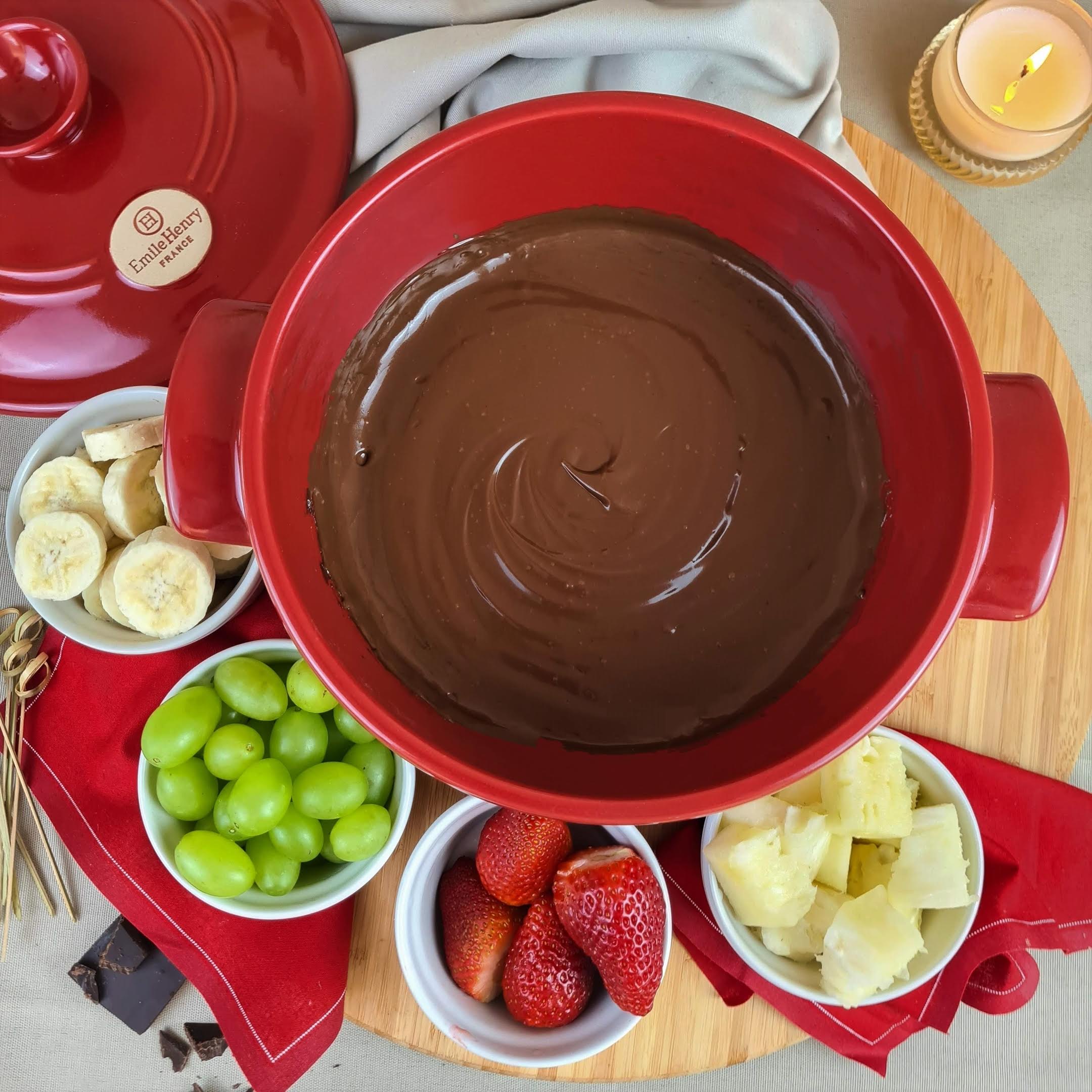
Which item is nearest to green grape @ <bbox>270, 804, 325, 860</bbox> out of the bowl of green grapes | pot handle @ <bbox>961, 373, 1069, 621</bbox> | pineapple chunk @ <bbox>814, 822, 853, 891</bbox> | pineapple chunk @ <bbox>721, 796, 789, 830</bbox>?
the bowl of green grapes

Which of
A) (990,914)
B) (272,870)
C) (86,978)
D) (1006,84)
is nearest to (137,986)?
(86,978)

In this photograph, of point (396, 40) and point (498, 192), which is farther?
point (396, 40)

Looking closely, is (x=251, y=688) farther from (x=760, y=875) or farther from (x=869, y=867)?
(x=869, y=867)

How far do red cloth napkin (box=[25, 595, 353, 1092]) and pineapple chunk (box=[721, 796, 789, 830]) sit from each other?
1.46 ft

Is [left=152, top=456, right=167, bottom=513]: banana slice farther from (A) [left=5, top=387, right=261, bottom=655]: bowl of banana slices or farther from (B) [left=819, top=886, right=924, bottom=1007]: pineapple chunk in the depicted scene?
(B) [left=819, top=886, right=924, bottom=1007]: pineapple chunk

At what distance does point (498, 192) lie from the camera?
31.4 inches

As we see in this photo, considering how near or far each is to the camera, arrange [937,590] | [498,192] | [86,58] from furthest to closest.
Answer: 1. [86,58]
2. [498,192]
3. [937,590]

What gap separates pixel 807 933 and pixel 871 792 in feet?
0.59

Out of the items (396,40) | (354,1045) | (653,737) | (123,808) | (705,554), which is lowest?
(354,1045)

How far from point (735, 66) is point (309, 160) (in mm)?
481

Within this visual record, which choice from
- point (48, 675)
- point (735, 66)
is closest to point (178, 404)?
point (48, 675)

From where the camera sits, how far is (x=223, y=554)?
1.08 metres

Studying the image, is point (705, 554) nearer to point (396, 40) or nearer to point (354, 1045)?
point (396, 40)

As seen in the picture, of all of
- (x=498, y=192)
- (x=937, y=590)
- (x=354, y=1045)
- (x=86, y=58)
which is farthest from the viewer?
(x=354, y=1045)
